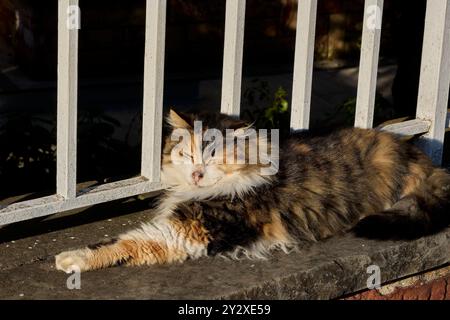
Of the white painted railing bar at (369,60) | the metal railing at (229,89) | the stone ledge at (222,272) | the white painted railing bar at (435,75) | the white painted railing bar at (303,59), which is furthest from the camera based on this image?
the white painted railing bar at (435,75)

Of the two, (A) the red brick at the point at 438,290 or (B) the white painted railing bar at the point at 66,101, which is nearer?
(B) the white painted railing bar at the point at 66,101

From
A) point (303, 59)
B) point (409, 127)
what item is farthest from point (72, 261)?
point (409, 127)

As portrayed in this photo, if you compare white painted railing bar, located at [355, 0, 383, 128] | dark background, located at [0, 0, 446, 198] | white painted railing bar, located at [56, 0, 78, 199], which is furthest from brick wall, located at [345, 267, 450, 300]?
dark background, located at [0, 0, 446, 198]

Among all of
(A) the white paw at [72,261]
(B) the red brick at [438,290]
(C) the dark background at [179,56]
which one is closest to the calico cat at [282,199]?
(A) the white paw at [72,261]

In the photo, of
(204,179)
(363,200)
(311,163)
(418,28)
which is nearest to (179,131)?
(204,179)

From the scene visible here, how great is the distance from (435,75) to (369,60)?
39 cm

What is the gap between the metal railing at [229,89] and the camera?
125 inches

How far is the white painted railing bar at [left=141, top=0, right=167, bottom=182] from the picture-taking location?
131 inches

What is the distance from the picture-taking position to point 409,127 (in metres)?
Answer: 4.11

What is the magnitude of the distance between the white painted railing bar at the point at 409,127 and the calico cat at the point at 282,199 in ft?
0.50

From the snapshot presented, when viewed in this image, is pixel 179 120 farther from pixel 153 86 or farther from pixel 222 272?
pixel 222 272

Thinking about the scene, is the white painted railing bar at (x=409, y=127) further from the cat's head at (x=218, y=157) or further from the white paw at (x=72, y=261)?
the white paw at (x=72, y=261)
